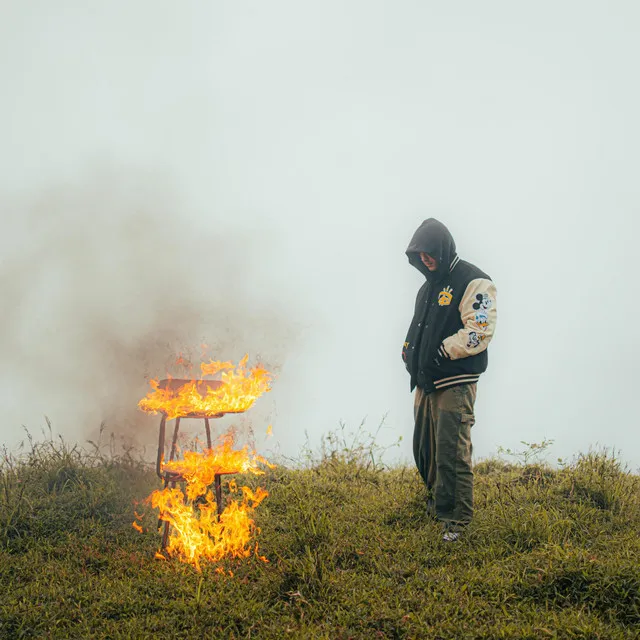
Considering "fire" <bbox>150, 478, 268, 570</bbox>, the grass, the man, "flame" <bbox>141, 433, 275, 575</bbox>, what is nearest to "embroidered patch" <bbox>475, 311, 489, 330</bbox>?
the man

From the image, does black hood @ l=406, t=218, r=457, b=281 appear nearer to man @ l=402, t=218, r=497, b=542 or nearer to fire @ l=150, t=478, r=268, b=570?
man @ l=402, t=218, r=497, b=542

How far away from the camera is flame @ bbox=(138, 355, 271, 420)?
4719mm

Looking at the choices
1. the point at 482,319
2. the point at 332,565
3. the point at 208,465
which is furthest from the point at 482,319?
the point at 208,465

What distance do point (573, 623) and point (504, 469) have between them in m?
→ 4.38

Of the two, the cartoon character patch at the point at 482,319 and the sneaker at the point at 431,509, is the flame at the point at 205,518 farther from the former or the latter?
the cartoon character patch at the point at 482,319

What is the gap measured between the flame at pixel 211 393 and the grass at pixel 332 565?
41.2 inches

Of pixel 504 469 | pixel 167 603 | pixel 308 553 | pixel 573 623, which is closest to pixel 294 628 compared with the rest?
pixel 308 553

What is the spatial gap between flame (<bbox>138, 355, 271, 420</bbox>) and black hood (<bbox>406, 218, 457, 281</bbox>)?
1.79 meters

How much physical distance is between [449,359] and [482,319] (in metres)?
0.44

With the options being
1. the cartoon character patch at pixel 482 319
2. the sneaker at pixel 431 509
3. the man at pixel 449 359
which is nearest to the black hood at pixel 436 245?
the man at pixel 449 359

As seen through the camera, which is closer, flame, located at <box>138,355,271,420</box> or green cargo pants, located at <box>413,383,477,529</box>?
flame, located at <box>138,355,271,420</box>

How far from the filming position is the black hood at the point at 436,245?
5281mm

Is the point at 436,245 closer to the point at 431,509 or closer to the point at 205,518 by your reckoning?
the point at 431,509

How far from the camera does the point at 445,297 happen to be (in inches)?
209
